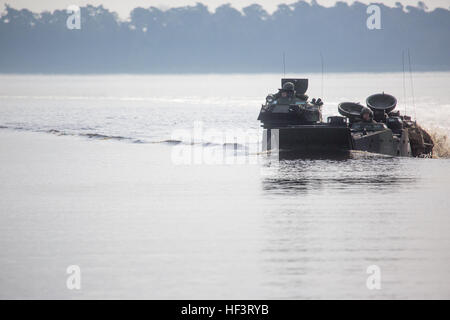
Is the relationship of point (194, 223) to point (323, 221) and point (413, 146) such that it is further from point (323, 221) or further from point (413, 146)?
point (413, 146)

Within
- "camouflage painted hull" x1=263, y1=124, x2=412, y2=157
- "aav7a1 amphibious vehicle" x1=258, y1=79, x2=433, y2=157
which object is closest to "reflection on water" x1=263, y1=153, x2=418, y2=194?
"camouflage painted hull" x1=263, y1=124, x2=412, y2=157

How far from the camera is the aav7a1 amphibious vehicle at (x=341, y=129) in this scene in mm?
32531

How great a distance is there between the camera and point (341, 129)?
3216 cm

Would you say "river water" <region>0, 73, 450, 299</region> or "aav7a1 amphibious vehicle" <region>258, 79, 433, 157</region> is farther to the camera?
"aav7a1 amphibious vehicle" <region>258, 79, 433, 157</region>

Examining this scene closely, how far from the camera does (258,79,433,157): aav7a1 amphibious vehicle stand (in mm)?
32531

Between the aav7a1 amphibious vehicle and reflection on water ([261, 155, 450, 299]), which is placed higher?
the aav7a1 amphibious vehicle

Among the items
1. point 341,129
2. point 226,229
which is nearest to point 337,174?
point 341,129

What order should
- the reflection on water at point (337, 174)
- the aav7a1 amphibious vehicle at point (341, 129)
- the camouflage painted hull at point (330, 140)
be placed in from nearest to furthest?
the reflection on water at point (337, 174) → the camouflage painted hull at point (330, 140) → the aav7a1 amphibious vehicle at point (341, 129)

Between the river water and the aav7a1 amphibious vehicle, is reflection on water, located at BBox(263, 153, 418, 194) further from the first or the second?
the aav7a1 amphibious vehicle

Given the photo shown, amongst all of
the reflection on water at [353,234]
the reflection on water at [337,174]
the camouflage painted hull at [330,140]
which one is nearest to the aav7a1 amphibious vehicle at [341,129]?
the camouflage painted hull at [330,140]

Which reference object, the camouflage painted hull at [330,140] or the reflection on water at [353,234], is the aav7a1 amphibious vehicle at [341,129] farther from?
the reflection on water at [353,234]

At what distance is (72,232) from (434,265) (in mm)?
6370
